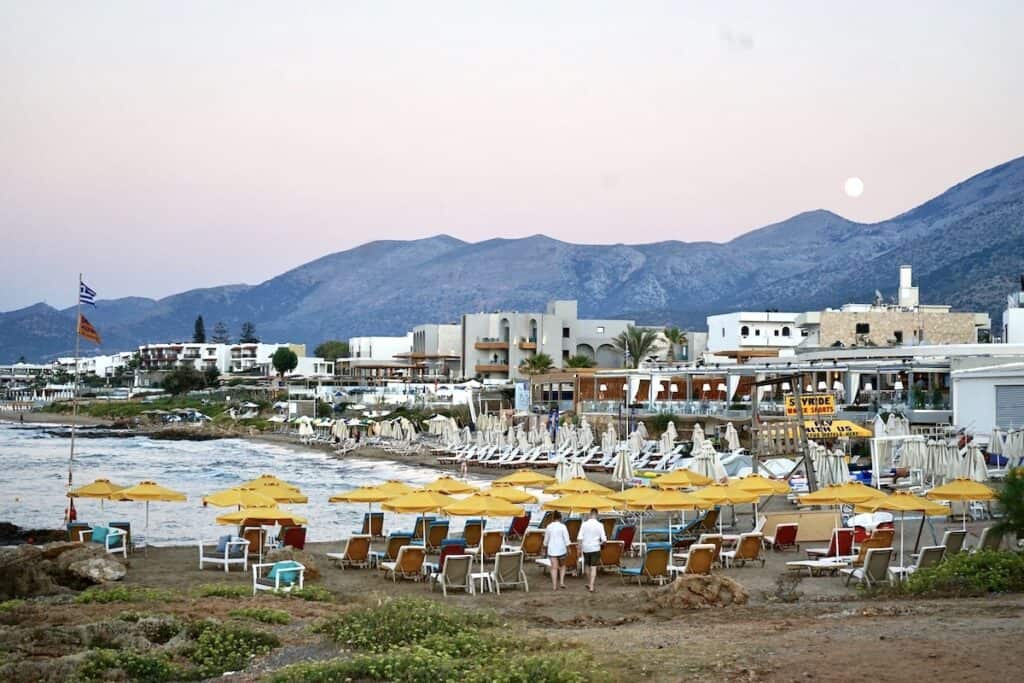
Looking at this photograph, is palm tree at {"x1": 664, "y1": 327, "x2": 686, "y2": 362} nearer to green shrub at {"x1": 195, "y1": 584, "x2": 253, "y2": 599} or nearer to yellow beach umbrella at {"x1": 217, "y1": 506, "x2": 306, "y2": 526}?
yellow beach umbrella at {"x1": 217, "y1": 506, "x2": 306, "y2": 526}

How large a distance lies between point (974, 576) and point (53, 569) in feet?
42.1

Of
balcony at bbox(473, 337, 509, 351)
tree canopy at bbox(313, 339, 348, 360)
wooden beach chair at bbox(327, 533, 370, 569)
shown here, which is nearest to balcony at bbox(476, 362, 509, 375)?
balcony at bbox(473, 337, 509, 351)

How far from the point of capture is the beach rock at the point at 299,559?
1847cm

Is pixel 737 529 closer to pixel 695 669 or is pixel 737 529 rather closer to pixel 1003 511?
pixel 1003 511

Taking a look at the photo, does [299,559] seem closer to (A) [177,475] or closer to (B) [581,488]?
(B) [581,488]

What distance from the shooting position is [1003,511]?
15.9 meters

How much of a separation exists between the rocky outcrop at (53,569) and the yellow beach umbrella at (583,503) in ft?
23.1

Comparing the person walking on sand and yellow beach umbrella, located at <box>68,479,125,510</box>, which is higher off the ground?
yellow beach umbrella, located at <box>68,479,125,510</box>

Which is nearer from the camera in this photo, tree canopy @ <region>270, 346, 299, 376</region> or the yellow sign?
the yellow sign

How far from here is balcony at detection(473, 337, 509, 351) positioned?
360ft

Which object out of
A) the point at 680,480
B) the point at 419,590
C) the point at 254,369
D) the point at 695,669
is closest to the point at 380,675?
the point at 695,669

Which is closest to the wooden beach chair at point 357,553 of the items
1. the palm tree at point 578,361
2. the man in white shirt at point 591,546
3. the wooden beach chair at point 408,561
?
the wooden beach chair at point 408,561

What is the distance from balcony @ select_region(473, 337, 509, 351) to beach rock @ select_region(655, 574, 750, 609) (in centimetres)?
9450

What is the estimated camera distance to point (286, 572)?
56.8ft
